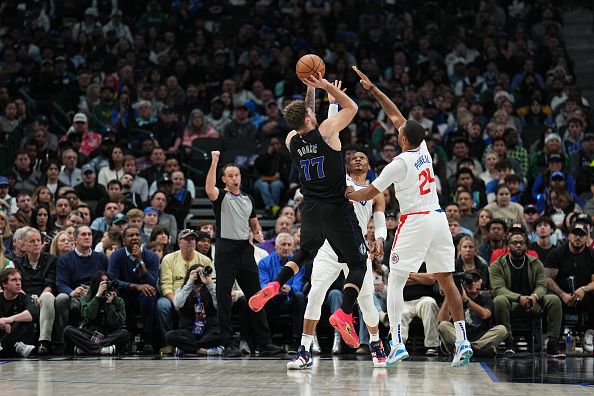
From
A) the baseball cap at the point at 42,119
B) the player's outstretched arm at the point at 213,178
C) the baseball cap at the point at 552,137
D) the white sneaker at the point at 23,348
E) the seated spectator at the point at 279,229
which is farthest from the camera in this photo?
the baseball cap at the point at 42,119

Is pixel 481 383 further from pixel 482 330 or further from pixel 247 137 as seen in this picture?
pixel 247 137

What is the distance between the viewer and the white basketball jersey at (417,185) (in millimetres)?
8984

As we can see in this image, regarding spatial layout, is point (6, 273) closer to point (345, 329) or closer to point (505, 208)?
point (345, 329)

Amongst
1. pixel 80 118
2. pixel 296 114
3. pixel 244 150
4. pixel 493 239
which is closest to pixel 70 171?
pixel 80 118

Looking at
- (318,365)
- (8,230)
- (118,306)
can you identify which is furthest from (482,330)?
(8,230)

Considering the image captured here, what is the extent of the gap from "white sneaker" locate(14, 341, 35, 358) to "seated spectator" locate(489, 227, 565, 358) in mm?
5287

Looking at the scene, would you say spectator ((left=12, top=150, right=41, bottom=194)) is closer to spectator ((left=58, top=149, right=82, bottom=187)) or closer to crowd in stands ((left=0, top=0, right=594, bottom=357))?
crowd in stands ((left=0, top=0, right=594, bottom=357))

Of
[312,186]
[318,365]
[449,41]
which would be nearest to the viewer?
[312,186]

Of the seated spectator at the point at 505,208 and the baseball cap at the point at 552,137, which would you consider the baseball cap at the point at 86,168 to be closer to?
the seated spectator at the point at 505,208

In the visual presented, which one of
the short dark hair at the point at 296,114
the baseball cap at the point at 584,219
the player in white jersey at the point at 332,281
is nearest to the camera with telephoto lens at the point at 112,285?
the player in white jersey at the point at 332,281

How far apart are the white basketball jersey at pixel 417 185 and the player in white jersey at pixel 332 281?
0.58m

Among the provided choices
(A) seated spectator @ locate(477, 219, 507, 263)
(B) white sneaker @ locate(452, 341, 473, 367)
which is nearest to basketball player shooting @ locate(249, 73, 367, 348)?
(B) white sneaker @ locate(452, 341, 473, 367)

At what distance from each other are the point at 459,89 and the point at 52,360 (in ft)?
36.8

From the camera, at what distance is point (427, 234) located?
8961 mm
